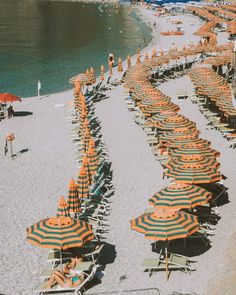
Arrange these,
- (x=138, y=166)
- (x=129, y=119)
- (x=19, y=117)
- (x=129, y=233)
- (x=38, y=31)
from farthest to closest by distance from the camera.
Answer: (x=38, y=31) < (x=19, y=117) < (x=129, y=119) < (x=138, y=166) < (x=129, y=233)

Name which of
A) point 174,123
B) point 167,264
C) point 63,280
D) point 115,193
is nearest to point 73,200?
point 115,193

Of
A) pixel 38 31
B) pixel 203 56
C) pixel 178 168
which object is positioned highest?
pixel 178 168

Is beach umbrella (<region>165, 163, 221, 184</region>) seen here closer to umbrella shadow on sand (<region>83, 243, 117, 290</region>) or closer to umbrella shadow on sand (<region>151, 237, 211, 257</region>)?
umbrella shadow on sand (<region>151, 237, 211, 257</region>)

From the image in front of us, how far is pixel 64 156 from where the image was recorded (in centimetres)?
2375

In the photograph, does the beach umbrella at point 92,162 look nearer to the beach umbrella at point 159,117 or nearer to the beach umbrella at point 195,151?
the beach umbrella at point 195,151

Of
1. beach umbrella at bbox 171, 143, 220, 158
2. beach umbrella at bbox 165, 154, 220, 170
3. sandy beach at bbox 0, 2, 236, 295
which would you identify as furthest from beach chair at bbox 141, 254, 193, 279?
beach umbrella at bbox 171, 143, 220, 158

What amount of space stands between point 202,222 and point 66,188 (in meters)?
6.34

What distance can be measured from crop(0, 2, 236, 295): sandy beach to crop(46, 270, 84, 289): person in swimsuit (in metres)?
0.47

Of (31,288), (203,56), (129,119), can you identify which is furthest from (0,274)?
(203,56)

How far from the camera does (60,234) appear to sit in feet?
42.7

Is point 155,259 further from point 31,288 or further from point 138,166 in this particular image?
point 138,166

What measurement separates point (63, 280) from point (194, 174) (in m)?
6.18

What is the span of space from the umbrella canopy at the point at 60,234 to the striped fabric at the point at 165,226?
1.48 m

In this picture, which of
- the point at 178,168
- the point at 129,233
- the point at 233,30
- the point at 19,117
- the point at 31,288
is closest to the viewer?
the point at 31,288
